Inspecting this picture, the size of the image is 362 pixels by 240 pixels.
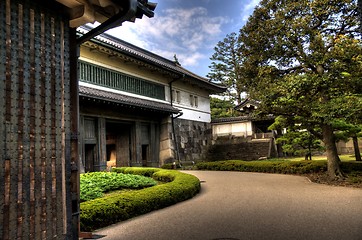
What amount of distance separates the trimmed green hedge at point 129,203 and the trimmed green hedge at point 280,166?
7750 mm

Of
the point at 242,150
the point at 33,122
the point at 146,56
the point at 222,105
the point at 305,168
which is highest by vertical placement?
the point at 146,56

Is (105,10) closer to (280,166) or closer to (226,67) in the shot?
(280,166)

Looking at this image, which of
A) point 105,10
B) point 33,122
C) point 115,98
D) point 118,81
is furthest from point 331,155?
point 33,122

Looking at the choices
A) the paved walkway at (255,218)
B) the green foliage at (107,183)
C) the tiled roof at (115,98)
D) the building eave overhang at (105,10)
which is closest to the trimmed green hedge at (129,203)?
the paved walkway at (255,218)

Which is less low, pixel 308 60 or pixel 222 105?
pixel 222 105

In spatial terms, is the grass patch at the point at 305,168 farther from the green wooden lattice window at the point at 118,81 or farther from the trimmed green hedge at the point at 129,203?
the trimmed green hedge at the point at 129,203

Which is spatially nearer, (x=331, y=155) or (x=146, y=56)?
(x=331, y=155)

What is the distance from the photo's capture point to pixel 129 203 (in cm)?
741

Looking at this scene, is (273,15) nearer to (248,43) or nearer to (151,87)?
(248,43)

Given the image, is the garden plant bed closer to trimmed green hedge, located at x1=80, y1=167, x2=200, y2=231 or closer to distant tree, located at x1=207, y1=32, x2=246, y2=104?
trimmed green hedge, located at x1=80, y1=167, x2=200, y2=231

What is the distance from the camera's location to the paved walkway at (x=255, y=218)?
5.61 meters

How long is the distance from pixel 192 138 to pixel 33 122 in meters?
20.3

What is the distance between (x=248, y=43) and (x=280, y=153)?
15592 millimetres

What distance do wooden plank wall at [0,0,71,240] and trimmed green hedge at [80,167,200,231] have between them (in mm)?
2739
